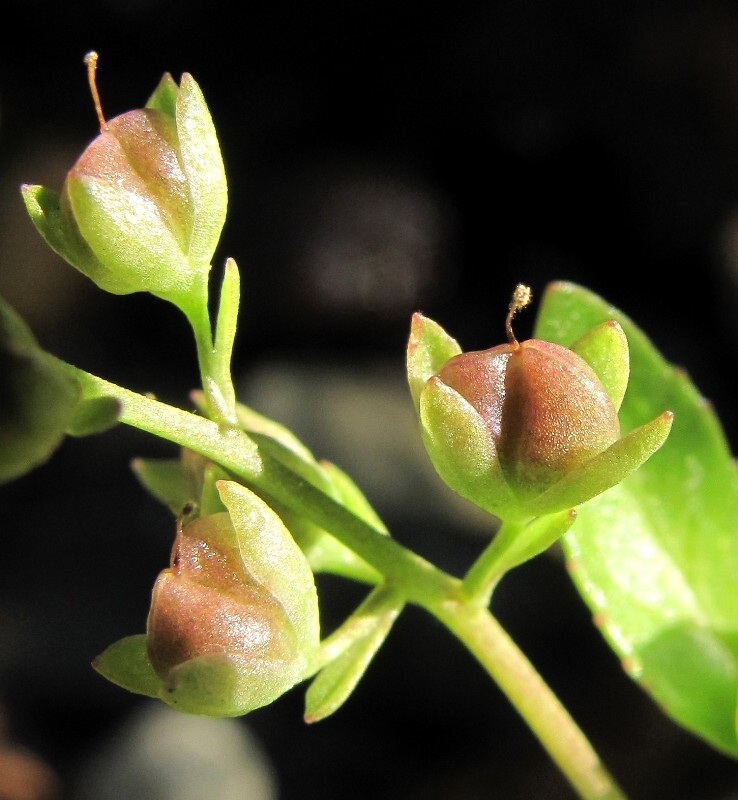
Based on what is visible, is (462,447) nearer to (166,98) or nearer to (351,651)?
(351,651)

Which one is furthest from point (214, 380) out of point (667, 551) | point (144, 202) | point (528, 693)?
point (667, 551)

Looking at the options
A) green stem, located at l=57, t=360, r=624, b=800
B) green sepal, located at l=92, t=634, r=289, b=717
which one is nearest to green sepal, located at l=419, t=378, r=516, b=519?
green stem, located at l=57, t=360, r=624, b=800

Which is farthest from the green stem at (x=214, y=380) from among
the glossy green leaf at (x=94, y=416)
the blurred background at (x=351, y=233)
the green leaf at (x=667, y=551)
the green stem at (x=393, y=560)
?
the blurred background at (x=351, y=233)

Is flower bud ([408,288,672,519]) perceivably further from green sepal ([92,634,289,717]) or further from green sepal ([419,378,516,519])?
green sepal ([92,634,289,717])

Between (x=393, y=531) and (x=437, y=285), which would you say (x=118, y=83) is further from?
(x=393, y=531)

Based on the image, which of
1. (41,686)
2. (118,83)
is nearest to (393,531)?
(41,686)

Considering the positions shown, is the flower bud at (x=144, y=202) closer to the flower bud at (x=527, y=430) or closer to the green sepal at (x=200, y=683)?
the flower bud at (x=527, y=430)

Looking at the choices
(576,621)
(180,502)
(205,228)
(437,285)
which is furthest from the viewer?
(437,285)

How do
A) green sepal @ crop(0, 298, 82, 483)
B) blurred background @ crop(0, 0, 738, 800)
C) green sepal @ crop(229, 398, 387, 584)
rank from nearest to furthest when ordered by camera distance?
green sepal @ crop(0, 298, 82, 483) < green sepal @ crop(229, 398, 387, 584) < blurred background @ crop(0, 0, 738, 800)
